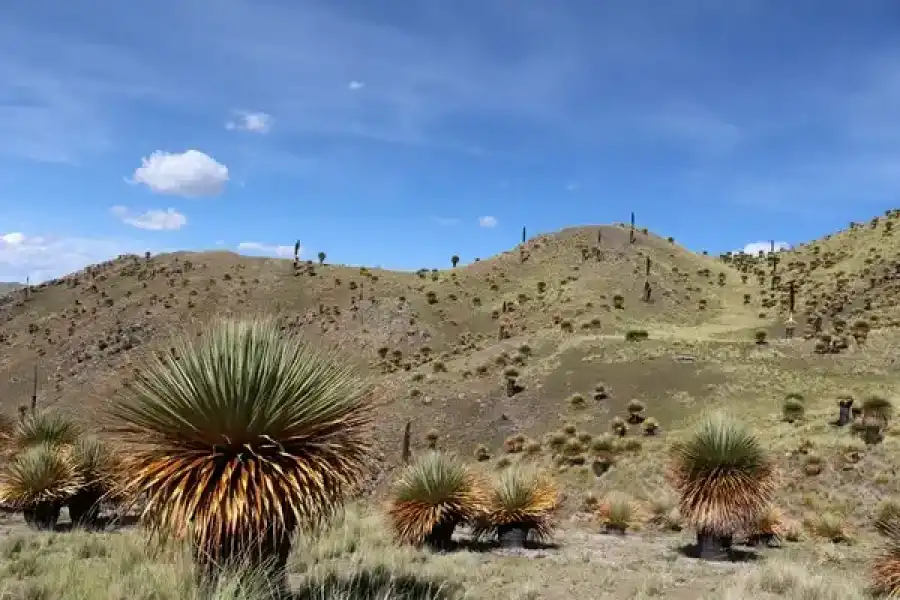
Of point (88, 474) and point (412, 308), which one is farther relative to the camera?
point (412, 308)

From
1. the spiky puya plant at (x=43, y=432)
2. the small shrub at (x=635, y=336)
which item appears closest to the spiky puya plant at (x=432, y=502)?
the spiky puya plant at (x=43, y=432)

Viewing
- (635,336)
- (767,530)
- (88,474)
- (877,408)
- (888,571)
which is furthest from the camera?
(635,336)

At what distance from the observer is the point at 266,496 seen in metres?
6.66

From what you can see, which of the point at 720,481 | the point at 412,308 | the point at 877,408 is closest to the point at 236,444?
the point at 720,481

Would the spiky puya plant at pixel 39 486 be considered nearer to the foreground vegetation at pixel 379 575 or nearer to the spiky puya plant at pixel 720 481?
the foreground vegetation at pixel 379 575

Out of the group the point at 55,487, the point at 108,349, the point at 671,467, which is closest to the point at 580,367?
the point at 671,467

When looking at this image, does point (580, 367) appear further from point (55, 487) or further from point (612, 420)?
point (55, 487)

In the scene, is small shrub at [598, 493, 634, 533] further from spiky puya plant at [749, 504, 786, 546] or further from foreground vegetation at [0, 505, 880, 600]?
foreground vegetation at [0, 505, 880, 600]

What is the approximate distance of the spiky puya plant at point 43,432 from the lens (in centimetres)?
1897

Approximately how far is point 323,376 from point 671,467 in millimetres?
11097

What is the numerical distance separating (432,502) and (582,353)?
Result: 35.1 m

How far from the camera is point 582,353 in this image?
157 ft

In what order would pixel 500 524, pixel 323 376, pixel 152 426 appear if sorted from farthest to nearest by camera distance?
pixel 500 524, pixel 323 376, pixel 152 426

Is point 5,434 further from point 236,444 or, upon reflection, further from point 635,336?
point 635,336
